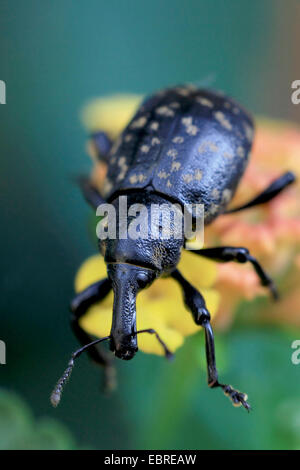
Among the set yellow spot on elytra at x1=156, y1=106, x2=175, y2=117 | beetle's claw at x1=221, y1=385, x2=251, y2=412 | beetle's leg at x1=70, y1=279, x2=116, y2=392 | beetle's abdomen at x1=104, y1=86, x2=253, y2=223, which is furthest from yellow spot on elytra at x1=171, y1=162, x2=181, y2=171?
beetle's claw at x1=221, y1=385, x2=251, y2=412

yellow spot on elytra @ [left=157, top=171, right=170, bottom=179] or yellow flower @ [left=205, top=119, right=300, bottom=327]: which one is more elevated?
yellow spot on elytra @ [left=157, top=171, right=170, bottom=179]

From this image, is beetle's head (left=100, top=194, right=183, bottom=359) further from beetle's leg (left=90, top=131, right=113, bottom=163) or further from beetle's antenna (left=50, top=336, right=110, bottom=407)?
beetle's leg (left=90, top=131, right=113, bottom=163)

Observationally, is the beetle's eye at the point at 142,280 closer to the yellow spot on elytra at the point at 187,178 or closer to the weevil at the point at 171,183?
the weevil at the point at 171,183

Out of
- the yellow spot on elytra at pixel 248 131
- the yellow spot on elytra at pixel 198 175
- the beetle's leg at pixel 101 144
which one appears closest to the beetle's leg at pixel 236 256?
the yellow spot on elytra at pixel 198 175

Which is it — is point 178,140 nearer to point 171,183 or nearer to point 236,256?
point 171,183

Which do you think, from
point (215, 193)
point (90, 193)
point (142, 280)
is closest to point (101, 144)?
point (90, 193)
